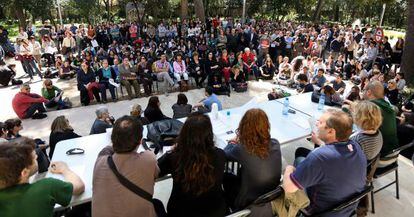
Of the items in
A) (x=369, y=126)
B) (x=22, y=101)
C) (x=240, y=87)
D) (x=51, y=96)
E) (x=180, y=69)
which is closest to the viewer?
(x=369, y=126)

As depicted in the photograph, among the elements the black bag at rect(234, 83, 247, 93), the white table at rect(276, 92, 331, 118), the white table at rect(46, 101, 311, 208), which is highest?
the white table at rect(276, 92, 331, 118)

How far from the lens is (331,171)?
2.07m

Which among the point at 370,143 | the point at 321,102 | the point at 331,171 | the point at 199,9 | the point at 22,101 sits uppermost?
the point at 199,9

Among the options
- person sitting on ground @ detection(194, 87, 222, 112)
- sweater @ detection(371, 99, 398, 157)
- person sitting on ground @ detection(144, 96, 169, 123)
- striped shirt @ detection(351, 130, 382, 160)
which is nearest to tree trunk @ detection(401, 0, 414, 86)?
sweater @ detection(371, 99, 398, 157)

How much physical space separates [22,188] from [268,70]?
815cm

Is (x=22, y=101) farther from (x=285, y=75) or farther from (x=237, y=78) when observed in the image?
(x=285, y=75)

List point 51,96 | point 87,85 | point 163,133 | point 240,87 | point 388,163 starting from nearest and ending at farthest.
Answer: point 388,163 < point 163,133 < point 51,96 < point 87,85 < point 240,87

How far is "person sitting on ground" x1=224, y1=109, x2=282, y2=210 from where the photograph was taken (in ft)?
7.66

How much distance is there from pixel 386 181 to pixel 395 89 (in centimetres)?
306

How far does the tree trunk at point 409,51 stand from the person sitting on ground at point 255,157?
7.34 meters

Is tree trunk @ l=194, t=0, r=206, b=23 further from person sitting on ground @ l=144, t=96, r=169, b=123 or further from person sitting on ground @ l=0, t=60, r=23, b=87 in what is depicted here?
person sitting on ground @ l=144, t=96, r=169, b=123

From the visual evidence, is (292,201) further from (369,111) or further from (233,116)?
(233,116)


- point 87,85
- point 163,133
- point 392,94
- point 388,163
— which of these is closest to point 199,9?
point 87,85

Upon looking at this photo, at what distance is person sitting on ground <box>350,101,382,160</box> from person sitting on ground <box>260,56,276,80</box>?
6337mm
